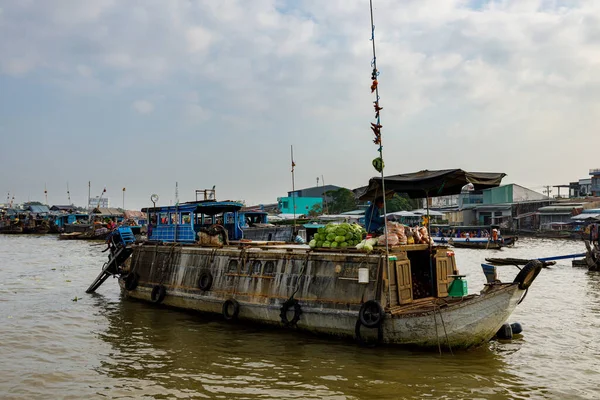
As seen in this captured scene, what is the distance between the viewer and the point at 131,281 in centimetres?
1698

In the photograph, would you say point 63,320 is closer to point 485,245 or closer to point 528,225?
point 485,245

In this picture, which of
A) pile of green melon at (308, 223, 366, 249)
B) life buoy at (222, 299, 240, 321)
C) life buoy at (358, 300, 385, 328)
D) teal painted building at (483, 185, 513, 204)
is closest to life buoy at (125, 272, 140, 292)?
life buoy at (222, 299, 240, 321)

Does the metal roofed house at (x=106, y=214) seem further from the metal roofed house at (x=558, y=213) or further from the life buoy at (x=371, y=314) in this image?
the life buoy at (x=371, y=314)

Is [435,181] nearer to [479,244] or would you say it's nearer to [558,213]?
[479,244]

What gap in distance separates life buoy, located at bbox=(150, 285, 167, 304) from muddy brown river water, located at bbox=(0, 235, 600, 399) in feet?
1.15

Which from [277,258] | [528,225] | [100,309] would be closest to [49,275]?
[100,309]

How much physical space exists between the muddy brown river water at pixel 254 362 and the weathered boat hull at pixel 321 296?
37 cm

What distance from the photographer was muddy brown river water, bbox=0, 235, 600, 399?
847 centimetres

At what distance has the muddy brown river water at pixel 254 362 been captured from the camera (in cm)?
847

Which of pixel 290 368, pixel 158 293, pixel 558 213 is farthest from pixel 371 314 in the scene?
pixel 558 213

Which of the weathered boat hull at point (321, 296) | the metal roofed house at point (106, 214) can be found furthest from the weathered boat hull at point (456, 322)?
the metal roofed house at point (106, 214)

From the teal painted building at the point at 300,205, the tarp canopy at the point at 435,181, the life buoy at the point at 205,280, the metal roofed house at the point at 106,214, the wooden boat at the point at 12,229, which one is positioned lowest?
the life buoy at the point at 205,280

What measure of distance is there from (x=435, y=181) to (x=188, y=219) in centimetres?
1026

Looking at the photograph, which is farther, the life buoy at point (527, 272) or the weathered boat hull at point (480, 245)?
the weathered boat hull at point (480, 245)
